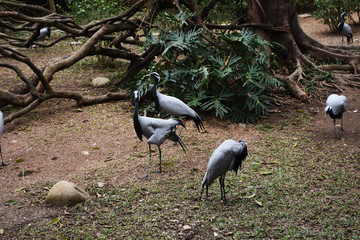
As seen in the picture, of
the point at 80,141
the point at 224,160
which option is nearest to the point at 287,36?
the point at 80,141

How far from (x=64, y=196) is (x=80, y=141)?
1844mm

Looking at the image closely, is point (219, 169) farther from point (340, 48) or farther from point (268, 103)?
point (340, 48)

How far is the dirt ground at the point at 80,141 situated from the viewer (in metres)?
4.50

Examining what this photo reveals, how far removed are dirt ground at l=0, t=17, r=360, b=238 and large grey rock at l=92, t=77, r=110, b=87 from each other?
1038 millimetres

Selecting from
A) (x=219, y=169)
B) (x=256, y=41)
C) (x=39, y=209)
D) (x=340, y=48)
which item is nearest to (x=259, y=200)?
(x=219, y=169)

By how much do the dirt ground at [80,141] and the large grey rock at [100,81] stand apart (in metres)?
1.04

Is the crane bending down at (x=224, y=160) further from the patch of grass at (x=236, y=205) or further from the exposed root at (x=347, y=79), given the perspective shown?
the exposed root at (x=347, y=79)

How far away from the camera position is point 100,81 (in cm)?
821

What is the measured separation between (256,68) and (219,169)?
3.03 m

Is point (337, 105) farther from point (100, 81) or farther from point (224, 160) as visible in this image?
point (100, 81)

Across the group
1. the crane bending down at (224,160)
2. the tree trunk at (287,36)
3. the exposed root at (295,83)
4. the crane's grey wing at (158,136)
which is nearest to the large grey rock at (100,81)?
the tree trunk at (287,36)

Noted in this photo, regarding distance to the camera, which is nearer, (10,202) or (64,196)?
(64,196)

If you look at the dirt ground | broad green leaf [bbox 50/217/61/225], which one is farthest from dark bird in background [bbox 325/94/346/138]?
broad green leaf [bbox 50/217/61/225]

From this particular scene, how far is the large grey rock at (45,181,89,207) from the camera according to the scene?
3.86m
